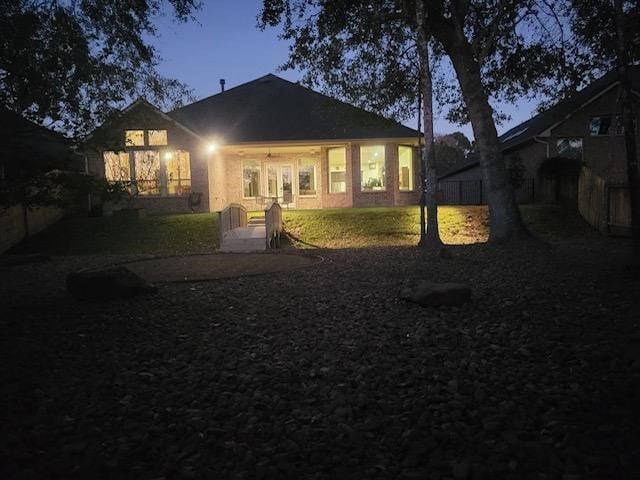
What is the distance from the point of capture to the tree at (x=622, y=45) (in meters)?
7.15

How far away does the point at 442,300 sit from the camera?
19.0 feet

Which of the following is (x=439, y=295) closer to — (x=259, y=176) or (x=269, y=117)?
(x=259, y=176)

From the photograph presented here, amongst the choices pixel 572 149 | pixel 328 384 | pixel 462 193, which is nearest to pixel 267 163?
pixel 462 193

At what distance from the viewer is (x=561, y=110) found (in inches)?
510

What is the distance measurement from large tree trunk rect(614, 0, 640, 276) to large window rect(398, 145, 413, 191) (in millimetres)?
16732

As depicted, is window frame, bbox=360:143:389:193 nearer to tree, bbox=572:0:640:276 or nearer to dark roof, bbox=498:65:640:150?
dark roof, bbox=498:65:640:150

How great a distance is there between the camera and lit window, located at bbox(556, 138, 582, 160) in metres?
26.2

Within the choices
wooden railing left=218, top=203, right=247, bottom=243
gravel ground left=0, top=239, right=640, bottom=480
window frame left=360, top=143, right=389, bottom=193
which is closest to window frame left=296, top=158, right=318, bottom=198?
window frame left=360, top=143, right=389, bottom=193

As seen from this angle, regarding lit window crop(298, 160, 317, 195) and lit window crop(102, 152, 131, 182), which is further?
lit window crop(298, 160, 317, 195)

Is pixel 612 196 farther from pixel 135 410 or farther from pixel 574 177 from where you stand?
pixel 135 410

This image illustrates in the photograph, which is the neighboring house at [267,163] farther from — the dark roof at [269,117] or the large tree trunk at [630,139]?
the large tree trunk at [630,139]

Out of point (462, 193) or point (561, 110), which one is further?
point (462, 193)

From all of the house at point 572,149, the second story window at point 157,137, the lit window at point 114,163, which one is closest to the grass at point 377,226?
A: the house at point 572,149

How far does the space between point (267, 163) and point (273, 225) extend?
985 centimetres
